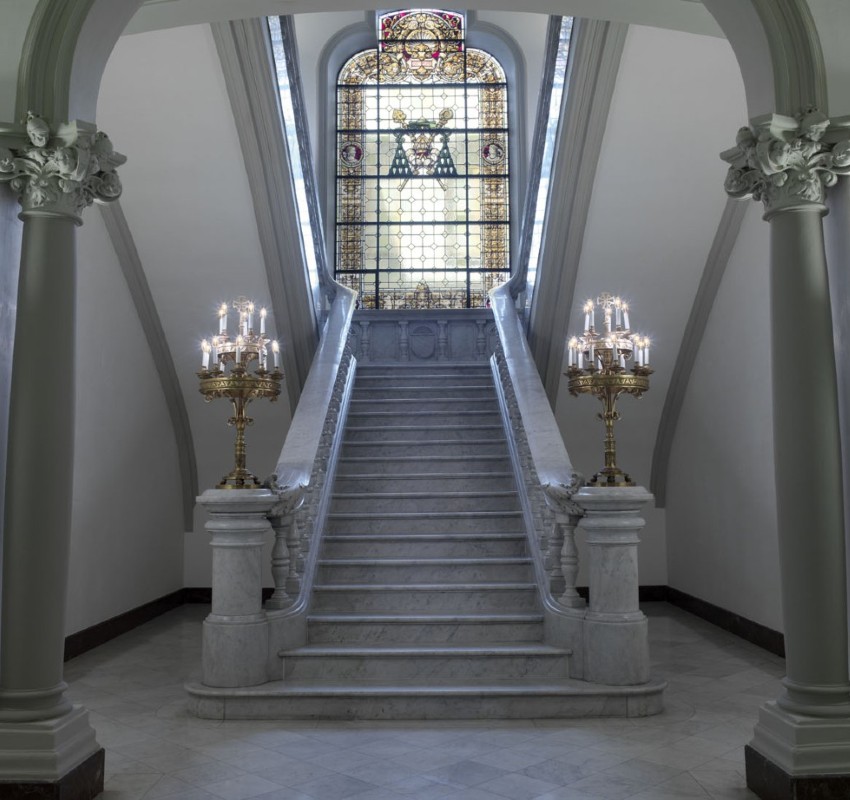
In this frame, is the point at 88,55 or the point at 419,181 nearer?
the point at 88,55

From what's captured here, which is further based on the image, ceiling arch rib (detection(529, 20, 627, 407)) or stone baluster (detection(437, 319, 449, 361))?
stone baluster (detection(437, 319, 449, 361))

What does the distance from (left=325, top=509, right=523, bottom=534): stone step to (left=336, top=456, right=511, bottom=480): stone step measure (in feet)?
3.07

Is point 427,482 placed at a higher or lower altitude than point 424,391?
lower

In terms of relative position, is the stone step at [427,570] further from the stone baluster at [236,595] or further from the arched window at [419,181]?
the arched window at [419,181]

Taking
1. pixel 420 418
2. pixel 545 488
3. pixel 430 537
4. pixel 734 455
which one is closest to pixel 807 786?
pixel 545 488

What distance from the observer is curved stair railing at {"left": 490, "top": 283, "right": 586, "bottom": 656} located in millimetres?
5785

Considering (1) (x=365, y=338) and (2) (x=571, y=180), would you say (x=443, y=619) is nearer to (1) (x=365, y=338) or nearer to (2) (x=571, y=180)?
(2) (x=571, y=180)

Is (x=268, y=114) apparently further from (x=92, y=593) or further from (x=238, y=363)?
(x=92, y=593)

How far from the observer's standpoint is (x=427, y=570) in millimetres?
6668

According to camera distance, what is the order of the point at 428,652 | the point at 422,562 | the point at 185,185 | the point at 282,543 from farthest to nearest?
1. the point at 185,185
2. the point at 422,562
3. the point at 282,543
4. the point at 428,652

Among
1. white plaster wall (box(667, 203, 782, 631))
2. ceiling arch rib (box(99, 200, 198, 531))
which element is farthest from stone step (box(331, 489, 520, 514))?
ceiling arch rib (box(99, 200, 198, 531))

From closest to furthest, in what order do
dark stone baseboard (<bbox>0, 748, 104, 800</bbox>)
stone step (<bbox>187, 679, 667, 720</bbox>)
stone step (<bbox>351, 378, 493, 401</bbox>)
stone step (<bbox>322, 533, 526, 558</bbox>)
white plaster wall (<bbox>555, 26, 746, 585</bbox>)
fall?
dark stone baseboard (<bbox>0, 748, 104, 800</bbox>)
stone step (<bbox>187, 679, 667, 720</bbox>)
stone step (<bbox>322, 533, 526, 558</bbox>)
white plaster wall (<bbox>555, 26, 746, 585</bbox>)
stone step (<bbox>351, 378, 493, 401</bbox>)

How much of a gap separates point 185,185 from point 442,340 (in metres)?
5.10

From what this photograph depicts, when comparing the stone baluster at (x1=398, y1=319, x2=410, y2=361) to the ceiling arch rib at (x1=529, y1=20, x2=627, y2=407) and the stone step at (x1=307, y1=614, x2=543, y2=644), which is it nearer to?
the ceiling arch rib at (x1=529, y1=20, x2=627, y2=407)
